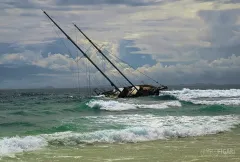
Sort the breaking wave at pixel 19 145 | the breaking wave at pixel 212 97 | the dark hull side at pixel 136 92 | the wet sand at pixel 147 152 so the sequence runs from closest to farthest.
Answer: the wet sand at pixel 147 152, the breaking wave at pixel 19 145, the breaking wave at pixel 212 97, the dark hull side at pixel 136 92

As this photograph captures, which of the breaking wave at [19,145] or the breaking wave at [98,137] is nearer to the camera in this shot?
the breaking wave at [19,145]

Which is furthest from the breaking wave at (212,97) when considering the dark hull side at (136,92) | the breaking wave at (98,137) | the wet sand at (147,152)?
the wet sand at (147,152)

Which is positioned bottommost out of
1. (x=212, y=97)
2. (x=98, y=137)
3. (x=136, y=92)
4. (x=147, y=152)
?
(x=147, y=152)

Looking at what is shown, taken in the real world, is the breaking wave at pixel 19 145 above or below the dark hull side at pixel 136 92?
below

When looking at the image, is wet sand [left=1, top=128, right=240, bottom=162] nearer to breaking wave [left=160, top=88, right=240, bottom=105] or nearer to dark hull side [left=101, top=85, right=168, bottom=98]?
breaking wave [left=160, top=88, right=240, bottom=105]

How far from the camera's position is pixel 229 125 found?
23.9 m

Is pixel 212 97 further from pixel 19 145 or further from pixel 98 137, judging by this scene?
pixel 19 145

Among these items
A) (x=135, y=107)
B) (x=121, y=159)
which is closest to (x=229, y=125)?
(x=121, y=159)

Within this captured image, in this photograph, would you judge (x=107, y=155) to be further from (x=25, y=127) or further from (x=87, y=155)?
(x=25, y=127)

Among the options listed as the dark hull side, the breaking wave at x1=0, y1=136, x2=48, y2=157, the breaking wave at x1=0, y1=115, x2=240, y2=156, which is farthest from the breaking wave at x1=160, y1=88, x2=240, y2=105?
the breaking wave at x1=0, y1=136, x2=48, y2=157

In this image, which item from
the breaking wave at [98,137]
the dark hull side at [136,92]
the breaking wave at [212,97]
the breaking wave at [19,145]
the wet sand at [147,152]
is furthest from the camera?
the dark hull side at [136,92]

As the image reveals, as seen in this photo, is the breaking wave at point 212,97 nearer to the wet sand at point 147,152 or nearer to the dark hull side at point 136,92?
the dark hull side at point 136,92

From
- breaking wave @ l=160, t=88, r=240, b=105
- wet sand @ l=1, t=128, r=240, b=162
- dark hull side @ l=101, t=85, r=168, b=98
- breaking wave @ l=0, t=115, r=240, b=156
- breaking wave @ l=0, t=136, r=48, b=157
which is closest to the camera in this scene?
wet sand @ l=1, t=128, r=240, b=162

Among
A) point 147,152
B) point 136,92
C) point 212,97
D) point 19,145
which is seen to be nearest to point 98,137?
point 19,145
